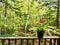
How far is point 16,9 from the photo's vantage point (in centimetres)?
352

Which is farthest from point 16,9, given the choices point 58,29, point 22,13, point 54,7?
point 58,29

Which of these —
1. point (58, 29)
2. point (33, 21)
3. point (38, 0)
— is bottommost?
point (58, 29)

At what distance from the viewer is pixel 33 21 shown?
11.5 ft

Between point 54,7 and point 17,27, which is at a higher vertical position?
point 54,7

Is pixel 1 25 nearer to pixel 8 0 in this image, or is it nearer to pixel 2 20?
pixel 2 20

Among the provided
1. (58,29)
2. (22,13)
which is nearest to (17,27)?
(22,13)

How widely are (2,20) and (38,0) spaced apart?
104 cm

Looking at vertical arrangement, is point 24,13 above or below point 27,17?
above

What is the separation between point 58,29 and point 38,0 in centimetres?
91

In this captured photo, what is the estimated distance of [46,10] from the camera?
3.55 m

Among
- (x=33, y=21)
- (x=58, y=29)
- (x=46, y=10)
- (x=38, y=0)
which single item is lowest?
(x=58, y=29)

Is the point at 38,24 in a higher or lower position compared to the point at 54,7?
lower

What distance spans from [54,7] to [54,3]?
103 millimetres

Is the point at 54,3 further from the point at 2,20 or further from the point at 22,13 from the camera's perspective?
the point at 2,20
